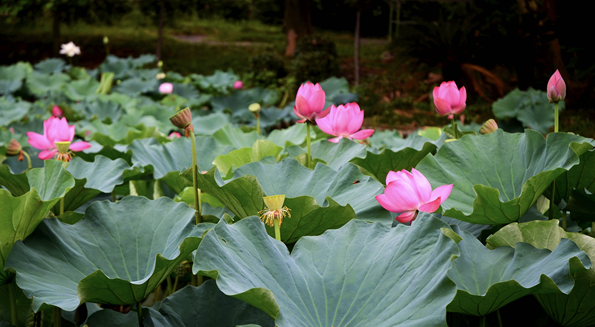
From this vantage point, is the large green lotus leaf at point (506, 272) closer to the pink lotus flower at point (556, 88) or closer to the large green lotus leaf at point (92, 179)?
the pink lotus flower at point (556, 88)

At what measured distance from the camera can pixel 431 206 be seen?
62cm

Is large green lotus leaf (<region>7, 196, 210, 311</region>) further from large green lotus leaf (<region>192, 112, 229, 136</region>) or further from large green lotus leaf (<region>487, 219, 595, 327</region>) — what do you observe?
large green lotus leaf (<region>192, 112, 229, 136</region>)

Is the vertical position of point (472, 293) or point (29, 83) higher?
point (472, 293)

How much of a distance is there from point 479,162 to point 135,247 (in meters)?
0.63

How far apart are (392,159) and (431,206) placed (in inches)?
15.6

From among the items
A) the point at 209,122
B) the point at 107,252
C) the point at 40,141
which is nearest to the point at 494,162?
the point at 107,252

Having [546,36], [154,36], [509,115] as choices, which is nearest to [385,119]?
[546,36]

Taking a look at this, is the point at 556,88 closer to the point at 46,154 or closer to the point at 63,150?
the point at 63,150

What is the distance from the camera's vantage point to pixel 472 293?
562 millimetres

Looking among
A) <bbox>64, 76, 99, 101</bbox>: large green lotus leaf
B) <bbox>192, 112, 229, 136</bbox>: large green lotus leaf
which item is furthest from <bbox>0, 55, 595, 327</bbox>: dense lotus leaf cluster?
<bbox>64, 76, 99, 101</bbox>: large green lotus leaf

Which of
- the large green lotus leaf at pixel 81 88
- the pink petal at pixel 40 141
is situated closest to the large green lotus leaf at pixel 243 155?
the pink petal at pixel 40 141

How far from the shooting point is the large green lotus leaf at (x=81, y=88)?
10.9 feet

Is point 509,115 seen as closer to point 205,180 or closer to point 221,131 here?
point 221,131

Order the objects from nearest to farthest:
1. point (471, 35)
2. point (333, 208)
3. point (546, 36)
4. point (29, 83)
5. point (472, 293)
→ point (472, 293)
point (333, 208)
point (29, 83)
point (546, 36)
point (471, 35)
